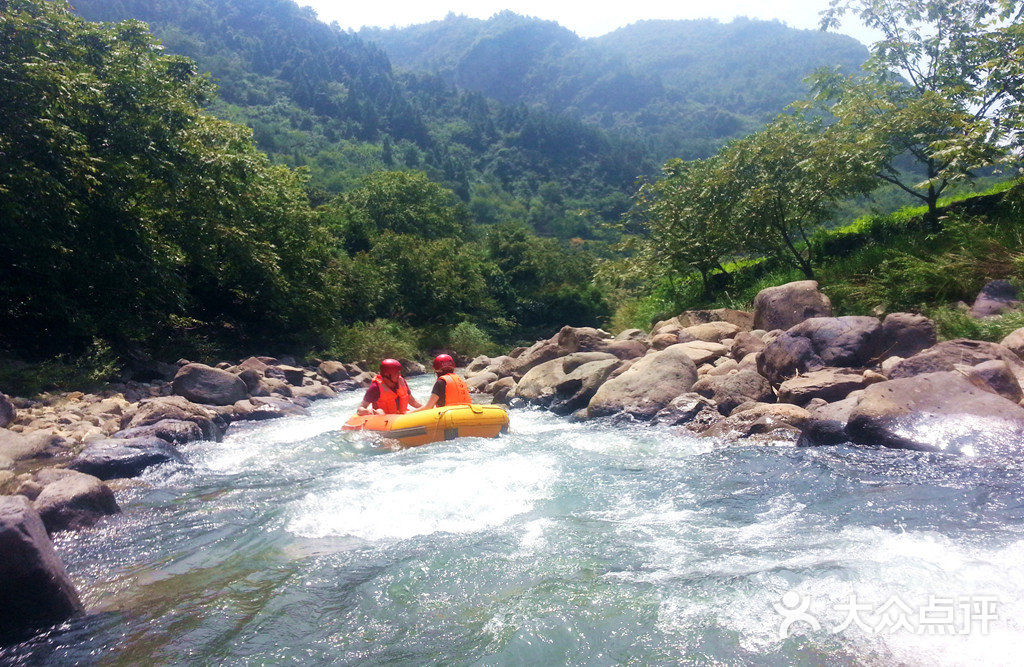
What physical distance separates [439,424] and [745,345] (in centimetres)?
537

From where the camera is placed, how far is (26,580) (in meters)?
3.42

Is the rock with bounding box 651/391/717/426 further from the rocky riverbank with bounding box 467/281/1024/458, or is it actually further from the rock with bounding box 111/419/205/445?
the rock with bounding box 111/419/205/445

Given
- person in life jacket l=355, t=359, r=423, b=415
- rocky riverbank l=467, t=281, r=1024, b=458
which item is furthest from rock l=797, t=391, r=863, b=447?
person in life jacket l=355, t=359, r=423, b=415

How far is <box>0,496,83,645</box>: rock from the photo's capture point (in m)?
3.37

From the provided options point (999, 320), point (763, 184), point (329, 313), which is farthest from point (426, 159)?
point (999, 320)

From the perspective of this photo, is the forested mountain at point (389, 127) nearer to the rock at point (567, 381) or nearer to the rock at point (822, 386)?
the rock at point (567, 381)

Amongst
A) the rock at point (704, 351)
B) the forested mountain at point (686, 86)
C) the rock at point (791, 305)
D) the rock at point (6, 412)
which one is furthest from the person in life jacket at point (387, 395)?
the forested mountain at point (686, 86)

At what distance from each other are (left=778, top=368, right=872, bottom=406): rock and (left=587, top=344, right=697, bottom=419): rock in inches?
64.2

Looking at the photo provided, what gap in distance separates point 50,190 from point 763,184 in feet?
41.4

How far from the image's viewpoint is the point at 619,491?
19.2 ft

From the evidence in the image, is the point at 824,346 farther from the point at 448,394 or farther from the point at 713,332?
the point at 448,394

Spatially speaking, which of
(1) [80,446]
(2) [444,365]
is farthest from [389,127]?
(1) [80,446]

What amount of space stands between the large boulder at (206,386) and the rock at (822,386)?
27.6 ft

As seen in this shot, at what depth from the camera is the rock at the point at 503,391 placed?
12913 millimetres
